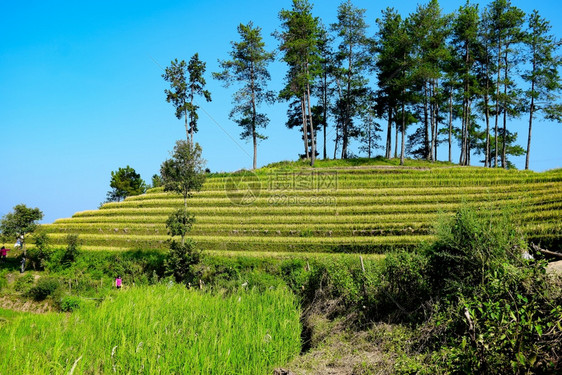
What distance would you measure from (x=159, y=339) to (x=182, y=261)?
15133 millimetres

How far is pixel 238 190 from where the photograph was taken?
35.6 metres

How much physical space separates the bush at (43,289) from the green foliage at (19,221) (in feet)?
23.4

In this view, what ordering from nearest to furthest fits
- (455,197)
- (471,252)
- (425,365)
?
(425,365) → (471,252) → (455,197)

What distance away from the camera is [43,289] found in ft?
75.0

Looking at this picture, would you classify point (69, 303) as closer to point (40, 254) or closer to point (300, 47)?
point (40, 254)

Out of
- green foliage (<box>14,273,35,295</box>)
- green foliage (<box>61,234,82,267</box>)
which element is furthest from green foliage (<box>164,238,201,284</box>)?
green foliage (<box>14,273,35,295</box>)

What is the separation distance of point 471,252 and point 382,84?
31760mm

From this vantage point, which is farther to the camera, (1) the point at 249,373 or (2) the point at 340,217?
(2) the point at 340,217

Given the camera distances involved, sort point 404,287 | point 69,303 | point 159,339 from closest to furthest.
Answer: point 159,339
point 404,287
point 69,303

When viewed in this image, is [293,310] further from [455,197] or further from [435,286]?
[455,197]

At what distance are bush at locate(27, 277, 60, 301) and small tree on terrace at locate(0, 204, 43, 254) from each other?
643 centimetres

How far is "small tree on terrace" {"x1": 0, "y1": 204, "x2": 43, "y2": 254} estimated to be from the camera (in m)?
28.0

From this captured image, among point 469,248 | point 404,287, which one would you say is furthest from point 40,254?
point 469,248

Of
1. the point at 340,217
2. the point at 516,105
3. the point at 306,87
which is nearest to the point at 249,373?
the point at 340,217
